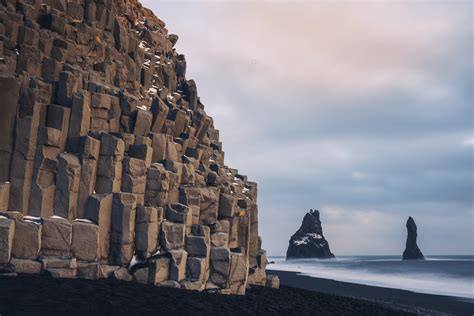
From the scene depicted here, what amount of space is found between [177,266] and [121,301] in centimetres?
850

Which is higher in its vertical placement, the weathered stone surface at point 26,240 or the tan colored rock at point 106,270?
the weathered stone surface at point 26,240

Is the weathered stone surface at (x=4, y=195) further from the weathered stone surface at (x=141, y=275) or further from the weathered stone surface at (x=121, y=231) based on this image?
the weathered stone surface at (x=141, y=275)

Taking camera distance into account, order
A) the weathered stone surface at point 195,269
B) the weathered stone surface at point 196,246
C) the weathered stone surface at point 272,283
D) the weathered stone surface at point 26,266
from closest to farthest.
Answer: the weathered stone surface at point 26,266 < the weathered stone surface at point 195,269 < the weathered stone surface at point 196,246 < the weathered stone surface at point 272,283

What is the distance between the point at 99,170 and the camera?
33.6 meters

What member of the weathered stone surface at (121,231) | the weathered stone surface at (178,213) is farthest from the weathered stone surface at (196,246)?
the weathered stone surface at (121,231)

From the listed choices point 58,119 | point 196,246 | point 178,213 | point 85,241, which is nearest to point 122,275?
point 85,241

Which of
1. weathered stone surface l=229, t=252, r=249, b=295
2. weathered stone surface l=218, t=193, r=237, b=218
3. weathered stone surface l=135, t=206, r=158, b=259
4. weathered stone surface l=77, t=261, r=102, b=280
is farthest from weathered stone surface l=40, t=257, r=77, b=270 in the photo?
weathered stone surface l=218, t=193, r=237, b=218

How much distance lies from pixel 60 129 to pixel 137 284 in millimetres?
11302

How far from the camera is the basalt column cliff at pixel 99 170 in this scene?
30.6m

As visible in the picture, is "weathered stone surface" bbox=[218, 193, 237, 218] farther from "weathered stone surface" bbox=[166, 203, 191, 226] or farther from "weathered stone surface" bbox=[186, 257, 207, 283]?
"weathered stone surface" bbox=[186, 257, 207, 283]

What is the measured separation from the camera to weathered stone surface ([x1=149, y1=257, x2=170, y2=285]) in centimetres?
3244

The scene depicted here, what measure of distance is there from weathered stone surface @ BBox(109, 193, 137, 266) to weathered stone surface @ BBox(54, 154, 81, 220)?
8.58 feet

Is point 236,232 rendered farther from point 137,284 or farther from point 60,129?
point 60,129

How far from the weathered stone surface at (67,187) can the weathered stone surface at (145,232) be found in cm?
433
